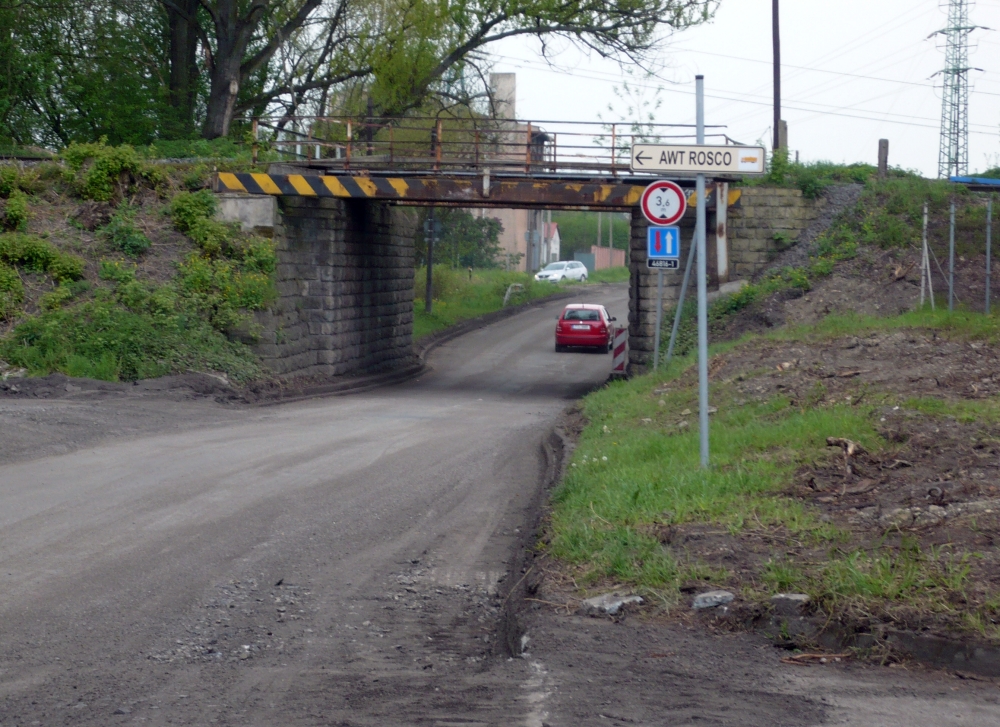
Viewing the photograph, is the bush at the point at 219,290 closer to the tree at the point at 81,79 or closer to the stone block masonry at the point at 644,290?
the stone block masonry at the point at 644,290

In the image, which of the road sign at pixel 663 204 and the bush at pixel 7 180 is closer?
the road sign at pixel 663 204

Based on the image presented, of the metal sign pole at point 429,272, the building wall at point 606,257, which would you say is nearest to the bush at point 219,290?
the metal sign pole at point 429,272

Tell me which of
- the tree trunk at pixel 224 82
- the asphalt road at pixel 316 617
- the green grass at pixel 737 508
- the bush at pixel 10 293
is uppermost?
the tree trunk at pixel 224 82

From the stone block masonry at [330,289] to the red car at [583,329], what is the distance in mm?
9878

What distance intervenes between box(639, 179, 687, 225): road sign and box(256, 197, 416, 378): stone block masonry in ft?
40.2

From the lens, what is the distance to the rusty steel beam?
2159cm

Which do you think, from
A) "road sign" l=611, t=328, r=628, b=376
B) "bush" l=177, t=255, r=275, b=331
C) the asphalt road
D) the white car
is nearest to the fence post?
"road sign" l=611, t=328, r=628, b=376

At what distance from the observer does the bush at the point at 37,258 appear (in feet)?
62.6

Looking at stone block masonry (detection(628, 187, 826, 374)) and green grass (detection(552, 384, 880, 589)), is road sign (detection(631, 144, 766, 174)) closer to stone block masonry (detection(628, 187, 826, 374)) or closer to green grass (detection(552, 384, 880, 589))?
green grass (detection(552, 384, 880, 589))

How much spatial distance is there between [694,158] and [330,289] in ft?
50.1

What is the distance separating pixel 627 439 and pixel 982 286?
12.8m

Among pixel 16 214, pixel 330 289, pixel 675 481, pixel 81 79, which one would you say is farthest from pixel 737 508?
pixel 81 79

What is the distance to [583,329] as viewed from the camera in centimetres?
3622

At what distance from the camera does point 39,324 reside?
1800 cm
